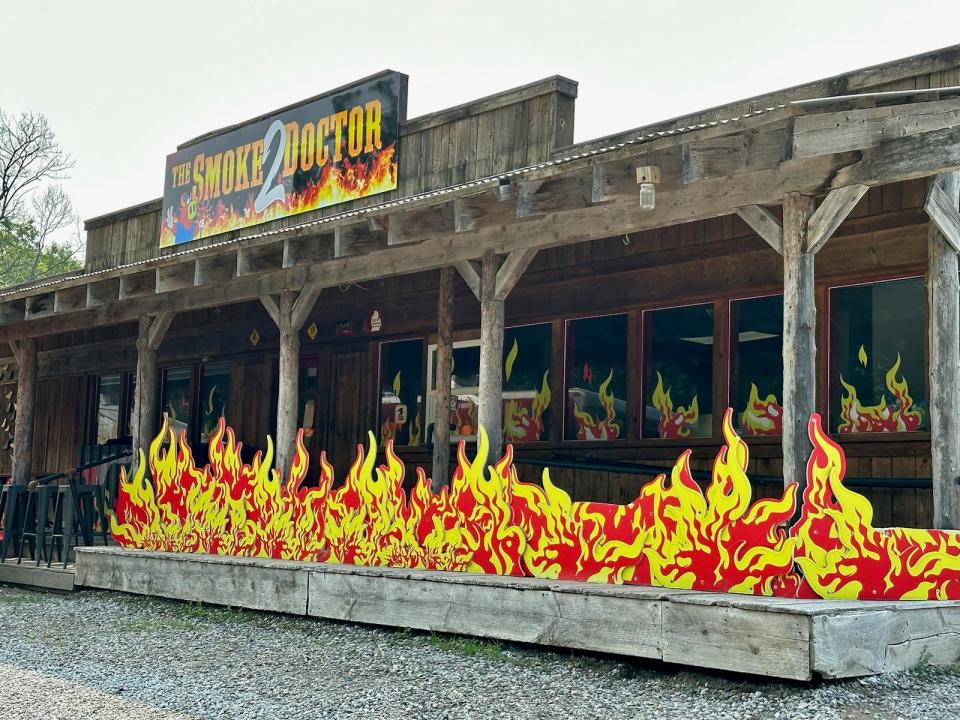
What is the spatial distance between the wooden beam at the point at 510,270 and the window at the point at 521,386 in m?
2.75

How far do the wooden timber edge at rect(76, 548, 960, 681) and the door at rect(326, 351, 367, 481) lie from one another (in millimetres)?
3770

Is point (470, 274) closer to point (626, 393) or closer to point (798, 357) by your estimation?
point (626, 393)

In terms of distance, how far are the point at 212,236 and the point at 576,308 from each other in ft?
18.3

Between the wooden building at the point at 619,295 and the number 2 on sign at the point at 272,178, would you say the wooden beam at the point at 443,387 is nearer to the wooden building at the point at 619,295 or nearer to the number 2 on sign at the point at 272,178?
the wooden building at the point at 619,295

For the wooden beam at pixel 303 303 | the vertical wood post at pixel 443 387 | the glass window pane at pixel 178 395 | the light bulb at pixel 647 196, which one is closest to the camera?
the light bulb at pixel 647 196

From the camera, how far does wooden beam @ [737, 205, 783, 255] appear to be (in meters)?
8.14

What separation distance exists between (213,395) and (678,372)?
7.84m

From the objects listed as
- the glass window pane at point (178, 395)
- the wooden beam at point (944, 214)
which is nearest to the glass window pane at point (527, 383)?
the wooden beam at point (944, 214)

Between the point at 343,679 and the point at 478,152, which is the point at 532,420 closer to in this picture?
the point at 478,152

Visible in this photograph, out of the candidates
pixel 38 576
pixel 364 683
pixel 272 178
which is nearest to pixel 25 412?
pixel 38 576

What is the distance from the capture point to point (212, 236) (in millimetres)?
15711

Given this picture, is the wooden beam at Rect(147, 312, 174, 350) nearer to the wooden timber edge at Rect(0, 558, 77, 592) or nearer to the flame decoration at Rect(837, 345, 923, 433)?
the wooden timber edge at Rect(0, 558, 77, 592)

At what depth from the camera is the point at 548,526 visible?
8.91 meters

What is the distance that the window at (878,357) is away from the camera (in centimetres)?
985
